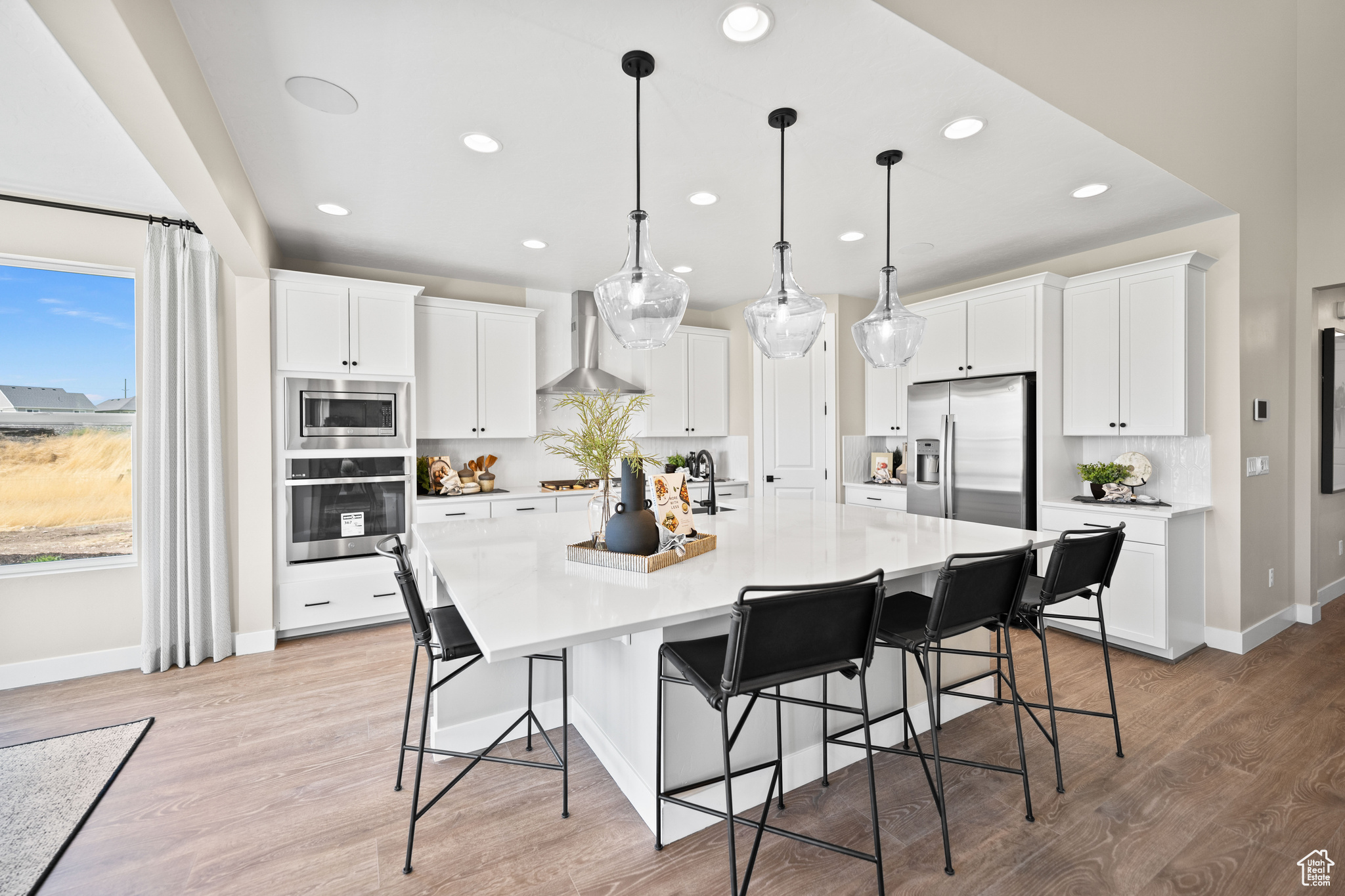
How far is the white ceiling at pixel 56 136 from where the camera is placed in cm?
198

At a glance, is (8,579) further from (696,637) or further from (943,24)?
(943,24)

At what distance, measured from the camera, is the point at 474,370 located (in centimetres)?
447

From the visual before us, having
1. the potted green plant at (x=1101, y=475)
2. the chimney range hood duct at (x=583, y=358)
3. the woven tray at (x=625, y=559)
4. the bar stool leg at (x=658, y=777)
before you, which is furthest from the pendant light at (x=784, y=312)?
the chimney range hood duct at (x=583, y=358)

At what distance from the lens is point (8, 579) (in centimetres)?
304

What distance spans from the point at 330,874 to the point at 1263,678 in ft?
13.8

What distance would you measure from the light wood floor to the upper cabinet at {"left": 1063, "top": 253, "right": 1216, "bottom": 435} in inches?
59.7

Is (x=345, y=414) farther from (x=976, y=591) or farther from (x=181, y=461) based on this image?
(x=976, y=591)

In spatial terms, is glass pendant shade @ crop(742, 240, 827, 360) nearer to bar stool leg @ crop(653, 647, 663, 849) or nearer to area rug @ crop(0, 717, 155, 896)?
bar stool leg @ crop(653, 647, 663, 849)

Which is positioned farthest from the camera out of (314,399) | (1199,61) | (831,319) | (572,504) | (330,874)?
(831,319)

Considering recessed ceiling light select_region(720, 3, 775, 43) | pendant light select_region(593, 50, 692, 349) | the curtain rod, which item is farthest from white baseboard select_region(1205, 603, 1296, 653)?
the curtain rod

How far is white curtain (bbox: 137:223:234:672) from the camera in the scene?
3.19 metres

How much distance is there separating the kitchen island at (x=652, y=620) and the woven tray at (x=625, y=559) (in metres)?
0.03

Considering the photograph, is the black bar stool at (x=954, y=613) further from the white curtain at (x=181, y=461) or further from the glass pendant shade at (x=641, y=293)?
the white curtain at (x=181, y=461)

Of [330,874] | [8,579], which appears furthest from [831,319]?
[8,579]
